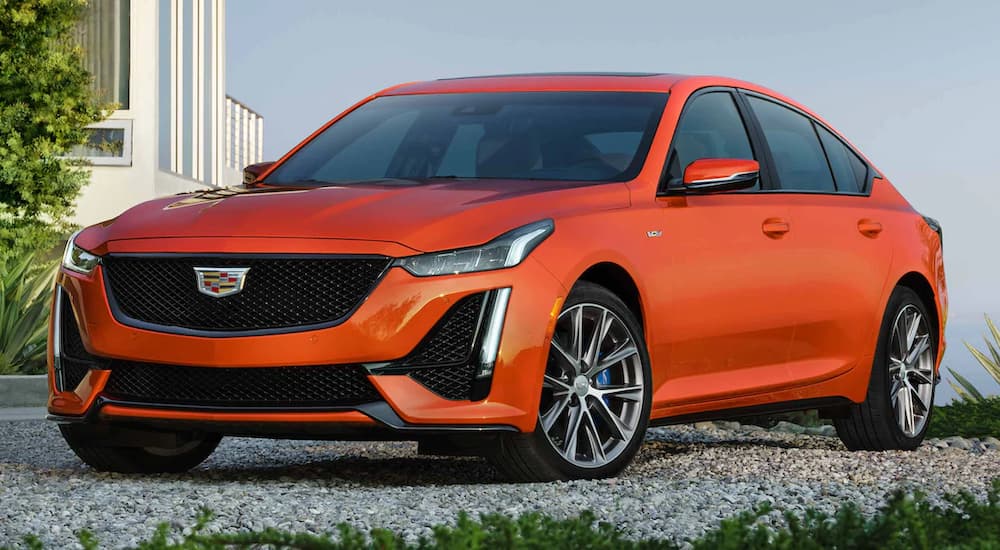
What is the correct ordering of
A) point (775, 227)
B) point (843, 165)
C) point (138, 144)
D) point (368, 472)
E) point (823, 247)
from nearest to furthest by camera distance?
point (368, 472)
point (775, 227)
point (823, 247)
point (843, 165)
point (138, 144)

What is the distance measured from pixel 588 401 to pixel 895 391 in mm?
2690

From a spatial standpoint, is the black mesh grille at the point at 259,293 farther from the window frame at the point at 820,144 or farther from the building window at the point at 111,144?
the building window at the point at 111,144

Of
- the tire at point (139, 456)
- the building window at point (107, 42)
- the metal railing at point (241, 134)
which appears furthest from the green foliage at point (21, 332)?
the metal railing at point (241, 134)

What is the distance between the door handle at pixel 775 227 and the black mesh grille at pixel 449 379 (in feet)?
6.46

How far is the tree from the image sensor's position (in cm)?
1878

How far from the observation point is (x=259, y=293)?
18.0 feet

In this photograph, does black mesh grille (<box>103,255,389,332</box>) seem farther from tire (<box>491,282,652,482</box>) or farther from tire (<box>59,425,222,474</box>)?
tire (<box>59,425,222,474</box>)

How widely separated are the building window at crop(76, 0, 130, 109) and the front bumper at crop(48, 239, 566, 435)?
18043 millimetres

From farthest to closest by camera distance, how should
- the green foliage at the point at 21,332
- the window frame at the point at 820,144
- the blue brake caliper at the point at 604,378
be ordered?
the green foliage at the point at 21,332, the window frame at the point at 820,144, the blue brake caliper at the point at 604,378

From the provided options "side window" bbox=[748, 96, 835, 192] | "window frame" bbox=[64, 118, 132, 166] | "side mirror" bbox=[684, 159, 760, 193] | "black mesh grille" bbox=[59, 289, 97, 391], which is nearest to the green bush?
"black mesh grille" bbox=[59, 289, 97, 391]

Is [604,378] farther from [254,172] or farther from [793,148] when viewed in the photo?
[793,148]

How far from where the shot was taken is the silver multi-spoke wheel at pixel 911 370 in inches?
312

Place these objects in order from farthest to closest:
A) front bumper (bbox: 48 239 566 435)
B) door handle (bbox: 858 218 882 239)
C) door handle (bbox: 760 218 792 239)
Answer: door handle (bbox: 858 218 882 239) < door handle (bbox: 760 218 792 239) < front bumper (bbox: 48 239 566 435)

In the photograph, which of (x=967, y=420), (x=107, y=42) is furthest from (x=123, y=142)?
(x=967, y=420)
